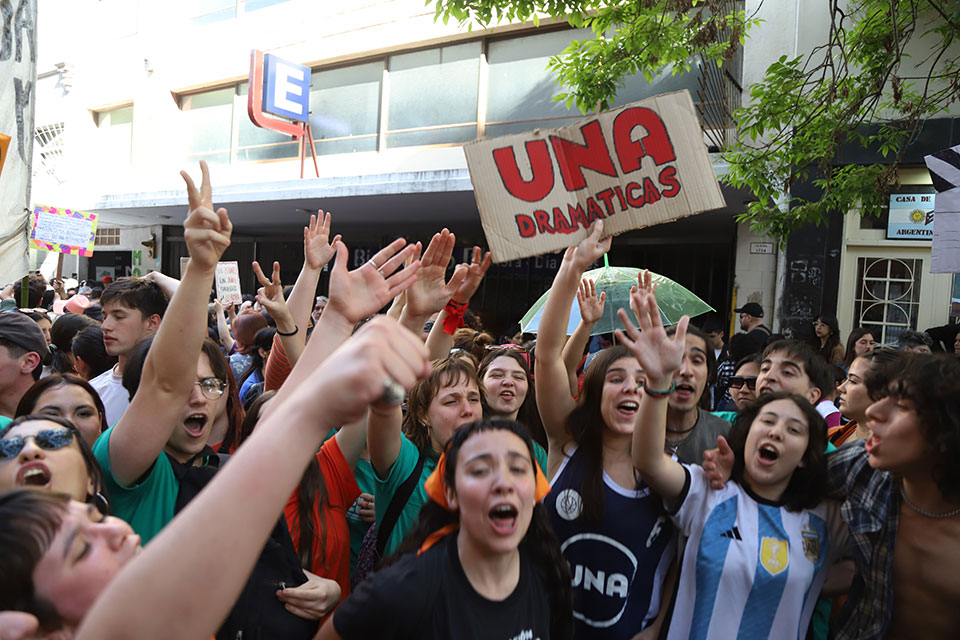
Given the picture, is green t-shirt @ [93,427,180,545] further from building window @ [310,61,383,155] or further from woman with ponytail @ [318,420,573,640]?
building window @ [310,61,383,155]

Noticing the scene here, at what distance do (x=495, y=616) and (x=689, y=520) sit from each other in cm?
93

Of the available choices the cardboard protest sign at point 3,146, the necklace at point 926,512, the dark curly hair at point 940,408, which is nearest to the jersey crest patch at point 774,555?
the necklace at point 926,512

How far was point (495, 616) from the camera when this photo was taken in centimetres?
164

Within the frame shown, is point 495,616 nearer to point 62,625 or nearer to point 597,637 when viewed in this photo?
point 597,637

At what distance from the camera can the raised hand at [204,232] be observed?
1621 millimetres

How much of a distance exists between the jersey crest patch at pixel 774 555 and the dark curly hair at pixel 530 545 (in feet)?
2.37

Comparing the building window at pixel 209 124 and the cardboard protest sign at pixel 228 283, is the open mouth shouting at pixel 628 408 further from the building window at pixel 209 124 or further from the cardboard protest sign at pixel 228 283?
the building window at pixel 209 124

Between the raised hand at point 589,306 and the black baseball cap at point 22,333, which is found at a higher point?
the raised hand at point 589,306

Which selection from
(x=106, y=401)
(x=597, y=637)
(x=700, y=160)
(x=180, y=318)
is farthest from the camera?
(x=106, y=401)

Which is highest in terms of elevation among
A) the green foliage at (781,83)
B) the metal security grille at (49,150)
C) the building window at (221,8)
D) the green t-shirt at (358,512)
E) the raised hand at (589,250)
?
the building window at (221,8)

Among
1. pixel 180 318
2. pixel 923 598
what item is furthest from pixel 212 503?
pixel 923 598

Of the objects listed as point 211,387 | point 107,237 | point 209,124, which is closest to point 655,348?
point 211,387

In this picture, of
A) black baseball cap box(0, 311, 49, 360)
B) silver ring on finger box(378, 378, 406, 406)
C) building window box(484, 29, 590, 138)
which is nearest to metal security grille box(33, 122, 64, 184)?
building window box(484, 29, 590, 138)

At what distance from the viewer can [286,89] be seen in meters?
12.4
